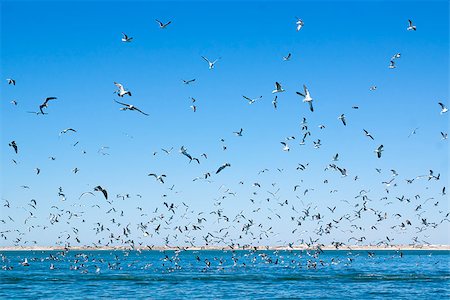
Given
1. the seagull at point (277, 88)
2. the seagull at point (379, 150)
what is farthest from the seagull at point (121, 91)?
the seagull at point (379, 150)

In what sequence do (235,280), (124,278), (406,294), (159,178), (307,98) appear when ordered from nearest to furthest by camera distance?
(307,98)
(159,178)
(406,294)
(235,280)
(124,278)

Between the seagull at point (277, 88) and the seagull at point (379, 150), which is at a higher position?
the seagull at point (277, 88)

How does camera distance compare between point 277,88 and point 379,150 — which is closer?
point 277,88

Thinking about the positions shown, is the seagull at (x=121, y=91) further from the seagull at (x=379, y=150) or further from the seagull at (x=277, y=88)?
the seagull at (x=379, y=150)

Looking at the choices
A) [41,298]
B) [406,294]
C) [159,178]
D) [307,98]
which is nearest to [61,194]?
[41,298]

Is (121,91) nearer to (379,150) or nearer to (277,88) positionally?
(277,88)

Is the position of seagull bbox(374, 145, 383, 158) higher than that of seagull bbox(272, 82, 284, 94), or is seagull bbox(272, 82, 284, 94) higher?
seagull bbox(272, 82, 284, 94)

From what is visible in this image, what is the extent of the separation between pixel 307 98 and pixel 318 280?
3382 cm

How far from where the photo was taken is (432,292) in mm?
46156

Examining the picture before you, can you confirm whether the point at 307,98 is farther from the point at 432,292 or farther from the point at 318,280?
the point at 318,280

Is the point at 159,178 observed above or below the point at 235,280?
above

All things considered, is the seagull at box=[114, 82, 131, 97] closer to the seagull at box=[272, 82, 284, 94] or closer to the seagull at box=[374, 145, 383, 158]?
the seagull at box=[272, 82, 284, 94]

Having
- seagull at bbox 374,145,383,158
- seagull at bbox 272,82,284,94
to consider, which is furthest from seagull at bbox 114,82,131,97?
seagull at bbox 374,145,383,158

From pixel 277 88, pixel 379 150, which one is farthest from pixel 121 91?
pixel 379 150
